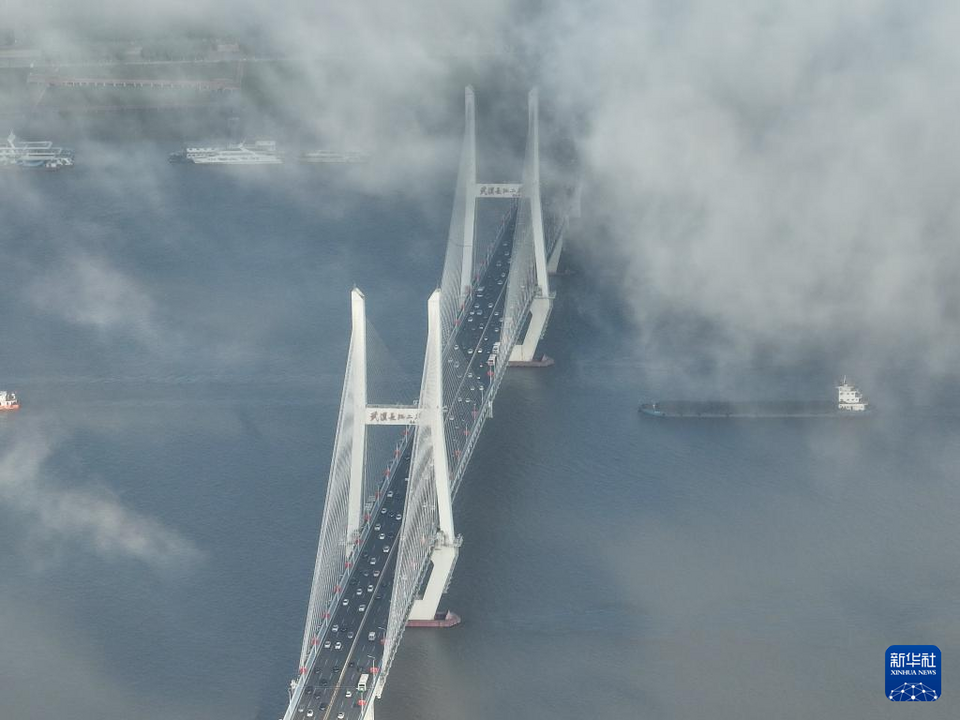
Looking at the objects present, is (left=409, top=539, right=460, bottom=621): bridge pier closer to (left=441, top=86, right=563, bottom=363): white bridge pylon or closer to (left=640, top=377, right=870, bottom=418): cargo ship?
(left=640, top=377, right=870, bottom=418): cargo ship

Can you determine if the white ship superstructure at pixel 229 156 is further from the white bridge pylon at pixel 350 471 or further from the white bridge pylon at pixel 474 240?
the white bridge pylon at pixel 350 471

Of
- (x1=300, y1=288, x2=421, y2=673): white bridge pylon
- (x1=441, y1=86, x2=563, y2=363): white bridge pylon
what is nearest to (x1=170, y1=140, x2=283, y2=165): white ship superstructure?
(x1=441, y1=86, x2=563, y2=363): white bridge pylon

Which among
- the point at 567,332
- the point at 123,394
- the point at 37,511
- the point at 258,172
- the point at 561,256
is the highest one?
the point at 258,172

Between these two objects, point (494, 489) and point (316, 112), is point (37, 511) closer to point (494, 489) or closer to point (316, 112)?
point (494, 489)

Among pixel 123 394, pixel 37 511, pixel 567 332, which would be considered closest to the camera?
pixel 37 511

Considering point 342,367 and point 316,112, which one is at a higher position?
point 316,112

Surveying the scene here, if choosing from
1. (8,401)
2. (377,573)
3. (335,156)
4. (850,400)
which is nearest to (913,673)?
(377,573)

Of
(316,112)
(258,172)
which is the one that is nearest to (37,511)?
(258,172)

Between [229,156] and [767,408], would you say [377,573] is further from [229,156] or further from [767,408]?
[229,156]
